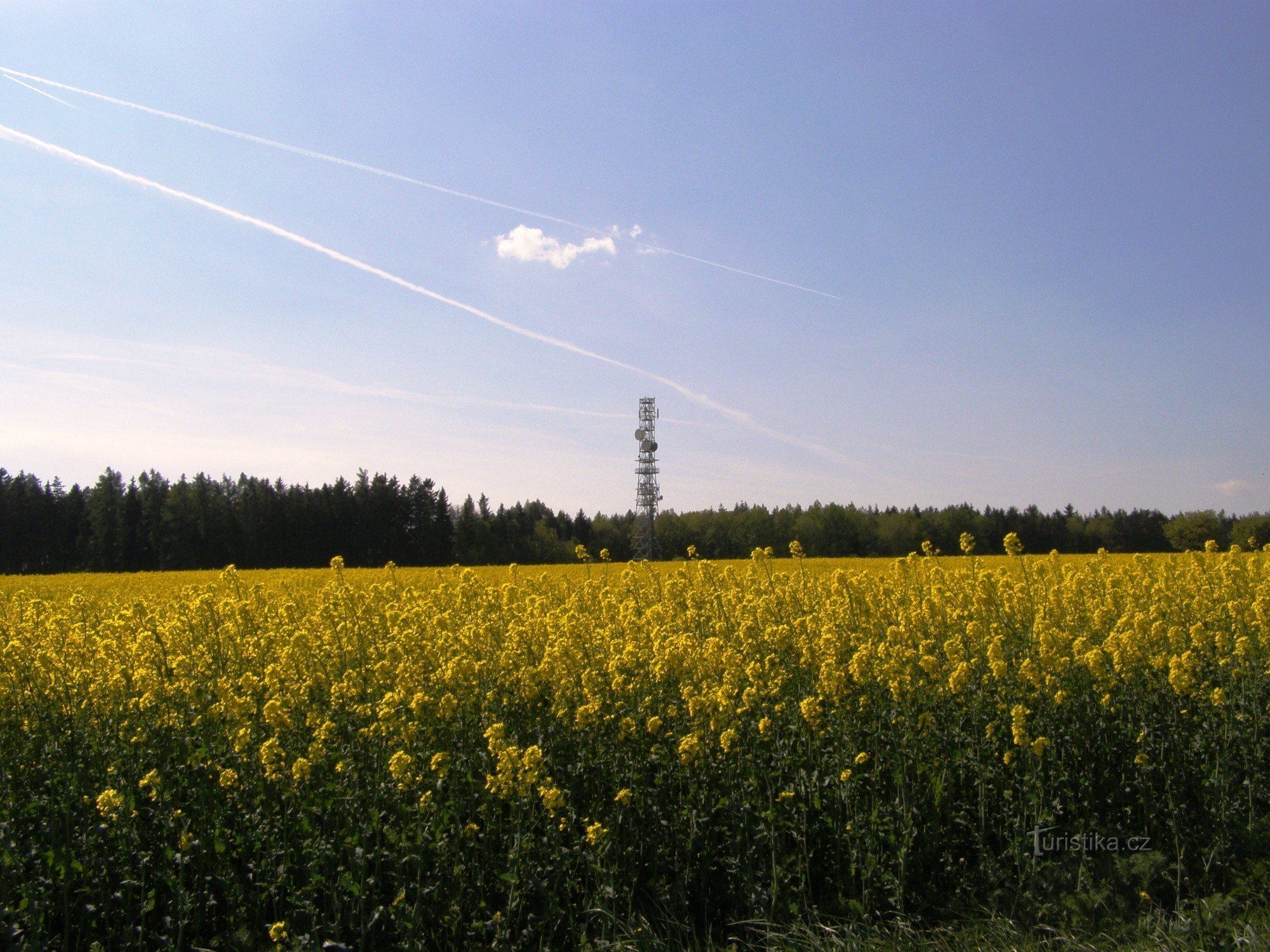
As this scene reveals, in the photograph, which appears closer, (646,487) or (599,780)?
(599,780)

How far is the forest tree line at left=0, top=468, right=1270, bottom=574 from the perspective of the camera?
50.5 metres

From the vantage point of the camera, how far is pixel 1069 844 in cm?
471

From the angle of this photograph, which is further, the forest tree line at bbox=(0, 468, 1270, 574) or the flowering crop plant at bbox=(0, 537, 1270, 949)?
the forest tree line at bbox=(0, 468, 1270, 574)

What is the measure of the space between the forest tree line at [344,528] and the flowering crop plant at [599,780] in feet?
141

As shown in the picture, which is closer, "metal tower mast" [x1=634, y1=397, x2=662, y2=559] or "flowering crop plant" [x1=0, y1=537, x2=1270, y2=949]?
"flowering crop plant" [x1=0, y1=537, x2=1270, y2=949]

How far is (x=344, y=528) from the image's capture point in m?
55.2

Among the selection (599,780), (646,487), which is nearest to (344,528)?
(646,487)

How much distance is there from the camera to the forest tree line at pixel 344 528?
1989 inches

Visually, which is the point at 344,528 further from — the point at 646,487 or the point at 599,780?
the point at 599,780

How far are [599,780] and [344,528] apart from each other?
179 ft

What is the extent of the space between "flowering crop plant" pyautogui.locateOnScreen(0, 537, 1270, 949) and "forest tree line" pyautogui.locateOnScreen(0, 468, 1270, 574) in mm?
42866

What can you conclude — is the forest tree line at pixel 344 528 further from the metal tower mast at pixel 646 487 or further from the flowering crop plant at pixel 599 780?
the flowering crop plant at pixel 599 780

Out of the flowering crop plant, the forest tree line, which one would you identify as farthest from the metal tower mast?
the flowering crop plant

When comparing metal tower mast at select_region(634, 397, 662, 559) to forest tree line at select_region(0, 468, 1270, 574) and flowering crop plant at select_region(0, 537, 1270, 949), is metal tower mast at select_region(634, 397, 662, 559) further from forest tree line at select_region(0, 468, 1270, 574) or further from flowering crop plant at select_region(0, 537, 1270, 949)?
flowering crop plant at select_region(0, 537, 1270, 949)
